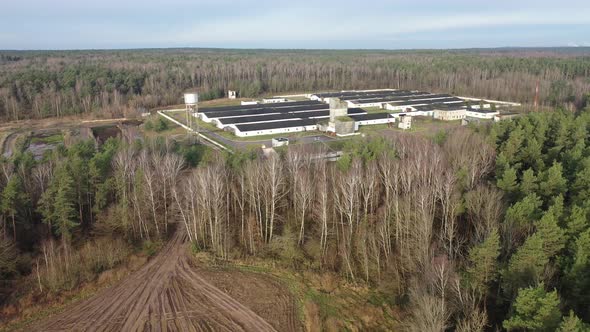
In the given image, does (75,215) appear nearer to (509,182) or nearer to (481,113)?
(509,182)

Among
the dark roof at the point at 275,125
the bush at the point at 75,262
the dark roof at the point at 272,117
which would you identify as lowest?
the bush at the point at 75,262

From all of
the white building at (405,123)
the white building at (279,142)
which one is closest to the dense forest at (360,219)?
the white building at (279,142)

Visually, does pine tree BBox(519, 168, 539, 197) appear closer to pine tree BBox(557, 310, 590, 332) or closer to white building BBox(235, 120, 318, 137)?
pine tree BBox(557, 310, 590, 332)

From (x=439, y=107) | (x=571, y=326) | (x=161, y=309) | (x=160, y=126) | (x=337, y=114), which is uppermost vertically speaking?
(x=439, y=107)

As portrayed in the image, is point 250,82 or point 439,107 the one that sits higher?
point 250,82

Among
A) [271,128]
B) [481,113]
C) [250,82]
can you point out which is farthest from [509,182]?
[250,82]

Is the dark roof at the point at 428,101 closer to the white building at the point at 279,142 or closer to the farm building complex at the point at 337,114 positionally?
the farm building complex at the point at 337,114

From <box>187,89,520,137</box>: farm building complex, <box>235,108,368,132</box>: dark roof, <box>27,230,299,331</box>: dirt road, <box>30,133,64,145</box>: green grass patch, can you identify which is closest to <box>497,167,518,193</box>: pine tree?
<box>27,230,299,331</box>: dirt road
